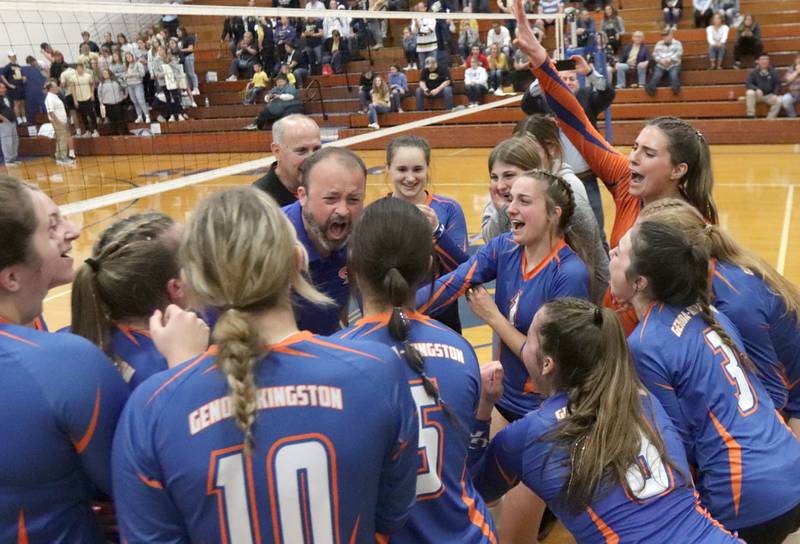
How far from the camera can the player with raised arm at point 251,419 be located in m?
1.58

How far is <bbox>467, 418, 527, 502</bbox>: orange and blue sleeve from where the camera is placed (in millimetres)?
2492

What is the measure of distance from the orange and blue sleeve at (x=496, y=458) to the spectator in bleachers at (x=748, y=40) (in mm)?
17137

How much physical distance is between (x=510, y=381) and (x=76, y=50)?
22211mm

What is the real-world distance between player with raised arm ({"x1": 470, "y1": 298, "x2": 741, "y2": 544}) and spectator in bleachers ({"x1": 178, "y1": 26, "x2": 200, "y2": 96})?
1974cm

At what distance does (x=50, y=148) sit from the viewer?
20.6 m

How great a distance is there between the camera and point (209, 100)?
21.6 meters

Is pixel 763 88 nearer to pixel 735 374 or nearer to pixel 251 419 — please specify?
pixel 735 374

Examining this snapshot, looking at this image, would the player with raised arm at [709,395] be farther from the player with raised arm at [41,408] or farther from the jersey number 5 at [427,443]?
the player with raised arm at [41,408]

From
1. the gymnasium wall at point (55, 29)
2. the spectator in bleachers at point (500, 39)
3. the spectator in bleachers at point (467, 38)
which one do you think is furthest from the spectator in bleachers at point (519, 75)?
the gymnasium wall at point (55, 29)

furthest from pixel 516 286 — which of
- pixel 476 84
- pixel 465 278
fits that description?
pixel 476 84

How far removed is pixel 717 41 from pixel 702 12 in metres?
1.40

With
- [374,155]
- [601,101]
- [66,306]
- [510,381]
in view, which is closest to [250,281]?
[510,381]

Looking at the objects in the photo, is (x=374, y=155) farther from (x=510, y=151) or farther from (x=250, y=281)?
(x=250, y=281)

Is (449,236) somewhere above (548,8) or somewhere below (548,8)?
above
